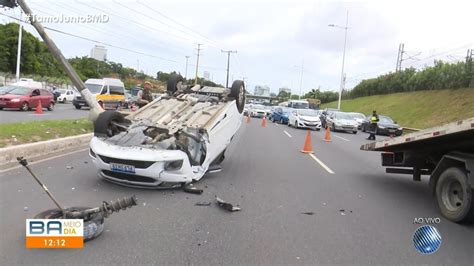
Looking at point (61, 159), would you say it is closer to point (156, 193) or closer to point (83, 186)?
point (83, 186)

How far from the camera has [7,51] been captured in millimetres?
61594

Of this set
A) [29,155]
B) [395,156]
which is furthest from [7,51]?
[395,156]

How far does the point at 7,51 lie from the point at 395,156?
65088mm

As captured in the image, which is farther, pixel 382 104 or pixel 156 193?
pixel 382 104

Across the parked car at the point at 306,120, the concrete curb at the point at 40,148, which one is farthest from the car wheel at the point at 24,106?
the parked car at the point at 306,120

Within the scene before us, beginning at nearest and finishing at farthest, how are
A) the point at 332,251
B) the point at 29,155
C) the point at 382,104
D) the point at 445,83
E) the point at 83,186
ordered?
the point at 332,251
the point at 83,186
the point at 29,155
the point at 445,83
the point at 382,104

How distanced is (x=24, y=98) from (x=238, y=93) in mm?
19401

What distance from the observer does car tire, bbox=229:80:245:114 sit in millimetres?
9828

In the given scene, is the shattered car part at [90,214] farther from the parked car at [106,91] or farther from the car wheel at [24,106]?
the parked car at [106,91]

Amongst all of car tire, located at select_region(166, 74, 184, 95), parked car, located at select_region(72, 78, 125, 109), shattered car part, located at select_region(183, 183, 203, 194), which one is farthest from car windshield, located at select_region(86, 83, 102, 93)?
shattered car part, located at select_region(183, 183, 203, 194)

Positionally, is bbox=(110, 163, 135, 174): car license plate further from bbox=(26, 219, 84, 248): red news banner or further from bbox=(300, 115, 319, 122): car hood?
bbox=(300, 115, 319, 122): car hood

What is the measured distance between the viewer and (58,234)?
14.1ft

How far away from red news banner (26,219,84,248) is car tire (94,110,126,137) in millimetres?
3285

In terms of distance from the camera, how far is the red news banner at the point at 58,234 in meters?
4.28
